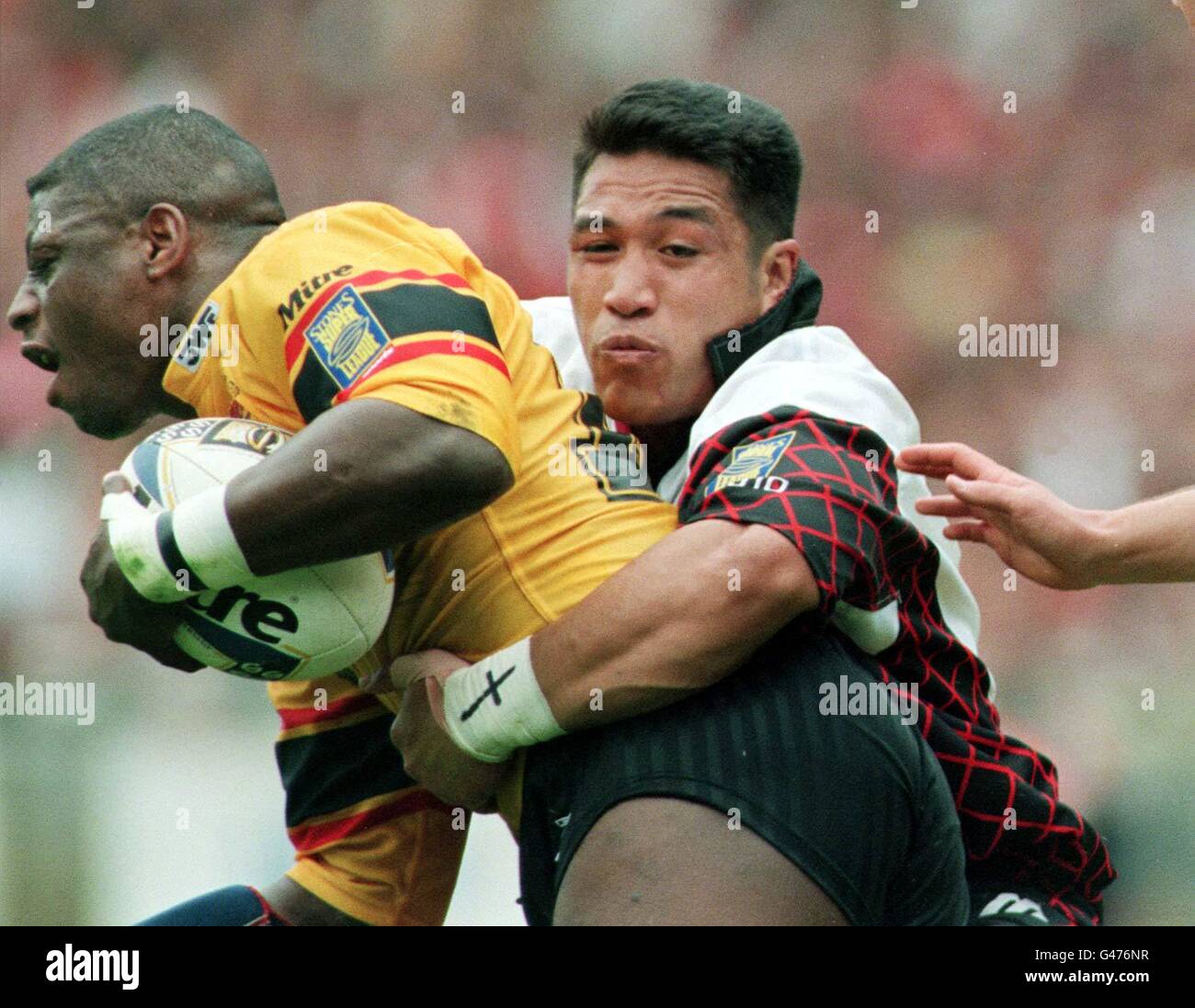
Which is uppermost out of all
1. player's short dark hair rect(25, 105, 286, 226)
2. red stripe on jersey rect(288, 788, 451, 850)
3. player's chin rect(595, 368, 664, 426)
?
player's short dark hair rect(25, 105, 286, 226)

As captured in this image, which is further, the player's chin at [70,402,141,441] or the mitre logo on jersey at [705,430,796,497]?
the player's chin at [70,402,141,441]

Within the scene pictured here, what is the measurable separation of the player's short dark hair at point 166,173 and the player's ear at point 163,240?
0.02m

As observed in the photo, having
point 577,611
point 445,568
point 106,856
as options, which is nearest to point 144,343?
point 445,568

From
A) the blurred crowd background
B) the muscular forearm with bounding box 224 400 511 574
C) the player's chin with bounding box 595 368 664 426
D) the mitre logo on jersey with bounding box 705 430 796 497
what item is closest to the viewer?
the muscular forearm with bounding box 224 400 511 574

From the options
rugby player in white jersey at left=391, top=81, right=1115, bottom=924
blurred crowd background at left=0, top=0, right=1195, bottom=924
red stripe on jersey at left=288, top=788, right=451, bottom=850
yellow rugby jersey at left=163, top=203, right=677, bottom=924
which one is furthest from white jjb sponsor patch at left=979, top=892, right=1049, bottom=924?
blurred crowd background at left=0, top=0, right=1195, bottom=924

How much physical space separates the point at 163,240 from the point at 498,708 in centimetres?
91

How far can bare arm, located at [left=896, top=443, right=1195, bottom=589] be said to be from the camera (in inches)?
103

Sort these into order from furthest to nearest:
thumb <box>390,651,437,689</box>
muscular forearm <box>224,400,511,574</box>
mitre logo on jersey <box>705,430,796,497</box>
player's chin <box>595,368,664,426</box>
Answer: player's chin <box>595,368,664,426</box> < thumb <box>390,651,437,689</box> < mitre logo on jersey <box>705,430,796,497</box> < muscular forearm <box>224,400,511,574</box>

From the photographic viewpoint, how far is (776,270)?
2.91m

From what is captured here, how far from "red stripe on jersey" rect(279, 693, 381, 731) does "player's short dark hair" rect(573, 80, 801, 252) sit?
3.11 ft

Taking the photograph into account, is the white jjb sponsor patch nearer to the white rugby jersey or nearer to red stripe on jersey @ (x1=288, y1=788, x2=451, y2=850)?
the white rugby jersey

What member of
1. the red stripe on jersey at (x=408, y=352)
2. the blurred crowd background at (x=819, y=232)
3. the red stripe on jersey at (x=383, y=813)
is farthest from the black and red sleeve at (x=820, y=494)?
the blurred crowd background at (x=819, y=232)

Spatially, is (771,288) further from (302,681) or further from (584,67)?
(584,67)

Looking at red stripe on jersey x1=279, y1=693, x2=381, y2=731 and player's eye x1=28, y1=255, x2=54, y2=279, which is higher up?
player's eye x1=28, y1=255, x2=54, y2=279
